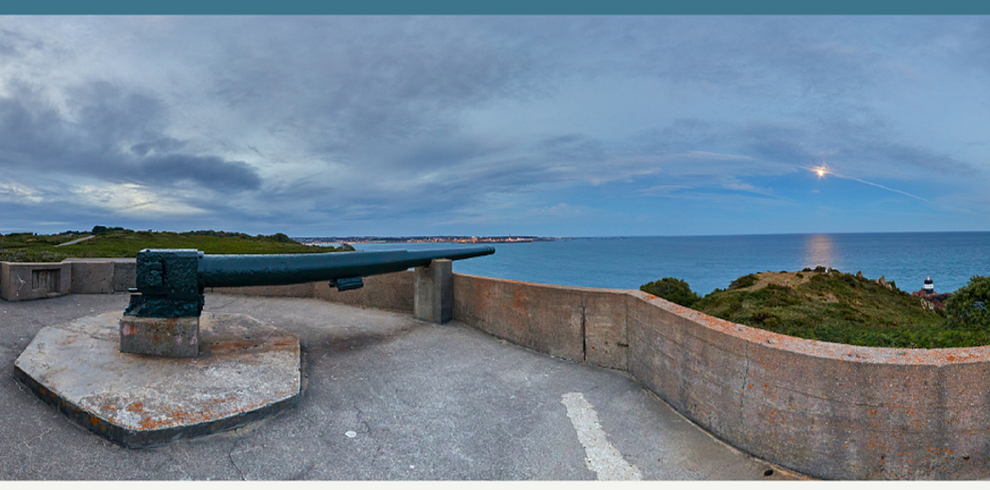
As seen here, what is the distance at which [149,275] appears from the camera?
4723 mm

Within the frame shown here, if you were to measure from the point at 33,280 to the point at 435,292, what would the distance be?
292 inches

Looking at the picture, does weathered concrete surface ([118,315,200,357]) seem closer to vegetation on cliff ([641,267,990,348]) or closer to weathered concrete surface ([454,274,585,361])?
weathered concrete surface ([454,274,585,361])

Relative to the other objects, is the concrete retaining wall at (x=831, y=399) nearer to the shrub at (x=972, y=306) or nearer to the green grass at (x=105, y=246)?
the shrub at (x=972, y=306)

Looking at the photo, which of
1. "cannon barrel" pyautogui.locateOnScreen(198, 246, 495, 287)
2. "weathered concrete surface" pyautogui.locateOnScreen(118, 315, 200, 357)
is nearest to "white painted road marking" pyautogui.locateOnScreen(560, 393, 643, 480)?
"cannon barrel" pyautogui.locateOnScreen(198, 246, 495, 287)

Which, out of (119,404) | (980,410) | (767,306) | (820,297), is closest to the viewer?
(980,410)

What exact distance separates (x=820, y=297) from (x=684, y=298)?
734 cm

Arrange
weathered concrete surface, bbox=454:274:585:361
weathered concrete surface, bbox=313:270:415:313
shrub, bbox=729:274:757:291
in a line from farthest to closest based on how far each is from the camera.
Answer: shrub, bbox=729:274:757:291 < weathered concrete surface, bbox=313:270:415:313 < weathered concrete surface, bbox=454:274:585:361

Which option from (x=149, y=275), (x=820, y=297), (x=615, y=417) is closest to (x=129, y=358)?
(x=149, y=275)

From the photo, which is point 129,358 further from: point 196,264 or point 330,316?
point 330,316

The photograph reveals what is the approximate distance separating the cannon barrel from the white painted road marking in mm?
3614

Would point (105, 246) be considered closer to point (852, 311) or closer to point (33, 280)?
point (33, 280)

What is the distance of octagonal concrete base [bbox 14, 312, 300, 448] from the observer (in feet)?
10.8

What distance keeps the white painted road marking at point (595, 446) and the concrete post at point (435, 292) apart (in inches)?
136

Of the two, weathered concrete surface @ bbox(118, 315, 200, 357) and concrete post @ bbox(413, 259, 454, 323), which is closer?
weathered concrete surface @ bbox(118, 315, 200, 357)
